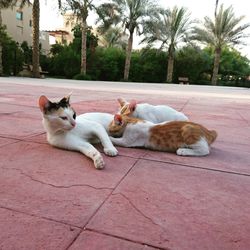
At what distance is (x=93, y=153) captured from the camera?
7.91ft

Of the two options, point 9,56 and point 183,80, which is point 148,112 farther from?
point 183,80

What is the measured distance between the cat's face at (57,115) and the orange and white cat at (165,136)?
1.82 ft

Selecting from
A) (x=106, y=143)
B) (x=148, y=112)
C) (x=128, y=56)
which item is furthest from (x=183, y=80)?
(x=106, y=143)

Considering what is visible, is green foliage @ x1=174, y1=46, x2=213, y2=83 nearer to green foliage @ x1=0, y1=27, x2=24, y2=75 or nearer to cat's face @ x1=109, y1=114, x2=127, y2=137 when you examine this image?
green foliage @ x1=0, y1=27, x2=24, y2=75

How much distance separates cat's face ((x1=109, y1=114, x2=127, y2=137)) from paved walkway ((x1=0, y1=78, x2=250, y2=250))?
29cm

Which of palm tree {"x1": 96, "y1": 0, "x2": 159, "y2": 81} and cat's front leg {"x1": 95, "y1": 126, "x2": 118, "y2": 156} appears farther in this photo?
palm tree {"x1": 96, "y1": 0, "x2": 159, "y2": 81}

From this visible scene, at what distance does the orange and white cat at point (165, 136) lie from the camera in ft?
9.22

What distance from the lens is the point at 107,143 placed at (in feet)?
8.86

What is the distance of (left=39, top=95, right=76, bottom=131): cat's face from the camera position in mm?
2584

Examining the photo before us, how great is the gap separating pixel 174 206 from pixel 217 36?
108ft

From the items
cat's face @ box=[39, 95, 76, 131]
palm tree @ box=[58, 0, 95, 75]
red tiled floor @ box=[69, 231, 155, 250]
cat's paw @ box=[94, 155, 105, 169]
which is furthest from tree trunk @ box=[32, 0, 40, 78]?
red tiled floor @ box=[69, 231, 155, 250]

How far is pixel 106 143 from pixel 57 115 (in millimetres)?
482

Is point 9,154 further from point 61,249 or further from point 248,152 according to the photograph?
point 248,152

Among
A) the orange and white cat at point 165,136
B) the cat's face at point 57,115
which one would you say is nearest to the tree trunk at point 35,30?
the orange and white cat at point 165,136
